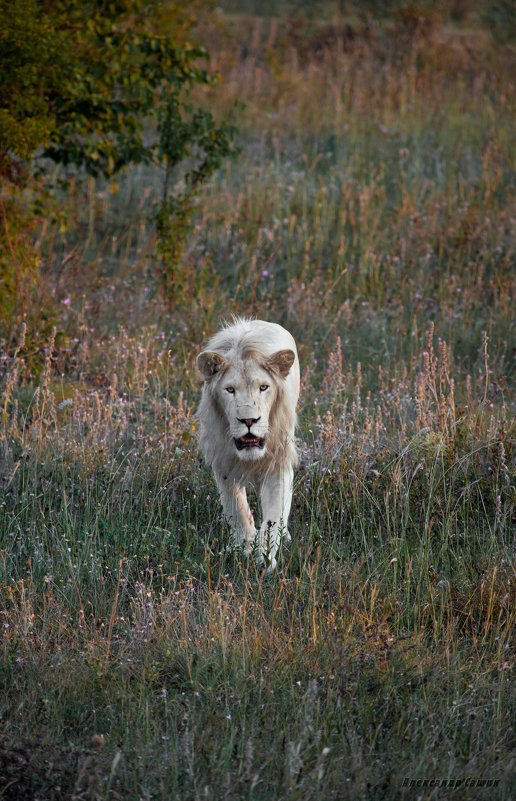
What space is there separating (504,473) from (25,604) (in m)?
3.01

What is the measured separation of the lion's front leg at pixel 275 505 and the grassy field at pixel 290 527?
14cm

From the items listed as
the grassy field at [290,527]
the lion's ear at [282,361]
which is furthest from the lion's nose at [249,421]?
the grassy field at [290,527]

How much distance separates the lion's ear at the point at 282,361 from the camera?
5566 mm

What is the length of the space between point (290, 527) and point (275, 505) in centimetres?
36

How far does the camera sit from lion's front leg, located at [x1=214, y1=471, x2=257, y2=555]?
5766 mm

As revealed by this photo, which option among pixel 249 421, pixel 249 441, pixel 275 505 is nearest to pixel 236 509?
pixel 275 505

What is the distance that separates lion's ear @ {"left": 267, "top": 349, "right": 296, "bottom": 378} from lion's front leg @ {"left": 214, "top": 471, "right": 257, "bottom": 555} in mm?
732

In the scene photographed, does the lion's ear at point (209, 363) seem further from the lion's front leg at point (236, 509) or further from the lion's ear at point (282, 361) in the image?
the lion's front leg at point (236, 509)

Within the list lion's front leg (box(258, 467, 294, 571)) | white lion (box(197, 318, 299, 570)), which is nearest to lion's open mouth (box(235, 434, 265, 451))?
A: white lion (box(197, 318, 299, 570))

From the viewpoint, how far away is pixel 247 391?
217 inches

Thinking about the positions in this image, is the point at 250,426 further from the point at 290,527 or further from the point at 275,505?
the point at 290,527

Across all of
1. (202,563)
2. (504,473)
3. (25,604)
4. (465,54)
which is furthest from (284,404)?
(465,54)

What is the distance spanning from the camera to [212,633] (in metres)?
4.61

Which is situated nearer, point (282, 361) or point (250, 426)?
point (250, 426)
